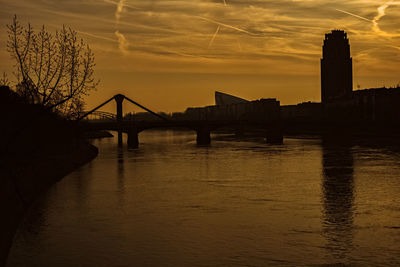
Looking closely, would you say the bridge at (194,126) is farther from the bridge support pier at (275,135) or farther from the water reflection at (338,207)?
the water reflection at (338,207)

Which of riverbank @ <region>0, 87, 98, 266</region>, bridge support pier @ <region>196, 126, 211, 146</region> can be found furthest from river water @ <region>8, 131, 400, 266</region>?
bridge support pier @ <region>196, 126, 211, 146</region>

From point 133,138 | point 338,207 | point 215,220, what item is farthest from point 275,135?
point 215,220

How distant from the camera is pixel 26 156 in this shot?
37000 millimetres

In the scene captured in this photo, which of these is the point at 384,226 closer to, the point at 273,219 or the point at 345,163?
the point at 273,219

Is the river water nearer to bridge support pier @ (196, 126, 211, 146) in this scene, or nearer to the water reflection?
the water reflection

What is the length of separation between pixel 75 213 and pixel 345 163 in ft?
99.0

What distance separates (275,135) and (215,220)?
68.1 metres

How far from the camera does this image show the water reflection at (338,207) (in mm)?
18656

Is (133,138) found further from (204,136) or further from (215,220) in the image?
(215,220)

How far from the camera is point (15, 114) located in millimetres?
36125

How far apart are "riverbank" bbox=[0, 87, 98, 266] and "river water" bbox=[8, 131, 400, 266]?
2.60 feet

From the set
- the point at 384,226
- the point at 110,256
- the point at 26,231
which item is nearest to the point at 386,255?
the point at 384,226

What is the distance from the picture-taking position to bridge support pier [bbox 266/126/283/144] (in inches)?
3509

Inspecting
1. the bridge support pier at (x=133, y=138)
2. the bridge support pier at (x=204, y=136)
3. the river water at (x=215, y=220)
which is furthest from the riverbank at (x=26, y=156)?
the bridge support pier at (x=204, y=136)
